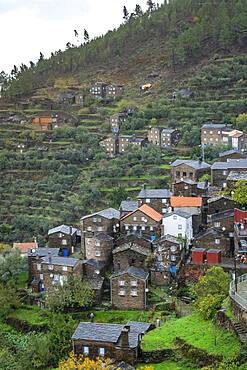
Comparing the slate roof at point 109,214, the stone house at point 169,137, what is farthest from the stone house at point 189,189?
the stone house at point 169,137

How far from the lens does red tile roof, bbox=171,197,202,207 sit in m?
40.0

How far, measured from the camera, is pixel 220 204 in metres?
39.2

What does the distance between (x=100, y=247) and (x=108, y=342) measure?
13718 millimetres

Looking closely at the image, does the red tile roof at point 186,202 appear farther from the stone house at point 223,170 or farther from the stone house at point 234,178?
the stone house at point 223,170

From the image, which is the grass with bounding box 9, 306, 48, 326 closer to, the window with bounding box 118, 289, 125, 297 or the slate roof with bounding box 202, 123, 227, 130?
the window with bounding box 118, 289, 125, 297

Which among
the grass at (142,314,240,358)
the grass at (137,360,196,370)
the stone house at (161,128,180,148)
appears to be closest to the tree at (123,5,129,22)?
the stone house at (161,128,180,148)

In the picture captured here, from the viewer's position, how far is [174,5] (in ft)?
310

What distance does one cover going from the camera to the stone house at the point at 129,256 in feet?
121

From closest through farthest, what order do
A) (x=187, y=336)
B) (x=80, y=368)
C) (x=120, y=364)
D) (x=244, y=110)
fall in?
(x=80, y=368), (x=120, y=364), (x=187, y=336), (x=244, y=110)

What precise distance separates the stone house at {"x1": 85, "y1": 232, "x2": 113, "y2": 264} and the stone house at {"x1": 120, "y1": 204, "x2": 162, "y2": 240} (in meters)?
2.01

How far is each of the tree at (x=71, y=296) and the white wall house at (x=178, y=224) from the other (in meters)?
6.50

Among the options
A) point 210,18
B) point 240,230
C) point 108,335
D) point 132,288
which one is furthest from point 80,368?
point 210,18

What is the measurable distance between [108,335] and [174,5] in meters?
77.4

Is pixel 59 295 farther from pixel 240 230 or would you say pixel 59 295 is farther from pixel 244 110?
pixel 244 110
